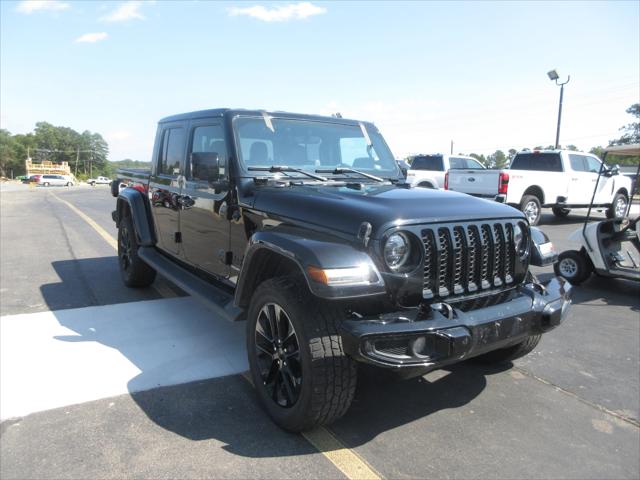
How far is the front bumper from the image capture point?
2.43m

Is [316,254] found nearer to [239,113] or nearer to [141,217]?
[239,113]

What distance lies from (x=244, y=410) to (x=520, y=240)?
7.11 feet

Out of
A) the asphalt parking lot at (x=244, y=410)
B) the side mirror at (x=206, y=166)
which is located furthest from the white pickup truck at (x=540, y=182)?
the side mirror at (x=206, y=166)

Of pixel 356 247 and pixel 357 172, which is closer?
pixel 356 247

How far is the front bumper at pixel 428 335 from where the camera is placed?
2.43 meters

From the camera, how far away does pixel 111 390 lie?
11.2 feet

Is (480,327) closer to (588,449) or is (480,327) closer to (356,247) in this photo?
(356,247)

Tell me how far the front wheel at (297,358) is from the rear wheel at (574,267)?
536 centimetres

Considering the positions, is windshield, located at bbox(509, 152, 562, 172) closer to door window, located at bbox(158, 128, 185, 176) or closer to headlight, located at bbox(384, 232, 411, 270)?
door window, located at bbox(158, 128, 185, 176)

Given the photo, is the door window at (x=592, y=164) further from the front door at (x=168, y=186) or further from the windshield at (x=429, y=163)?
the front door at (x=168, y=186)

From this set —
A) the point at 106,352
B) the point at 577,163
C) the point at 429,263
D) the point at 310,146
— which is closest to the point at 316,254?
the point at 429,263

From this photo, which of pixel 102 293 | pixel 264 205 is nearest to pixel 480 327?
pixel 264 205

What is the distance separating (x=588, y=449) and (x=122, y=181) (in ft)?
20.3

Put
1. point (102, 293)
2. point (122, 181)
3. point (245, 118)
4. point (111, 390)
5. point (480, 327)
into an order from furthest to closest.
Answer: point (122, 181) < point (102, 293) < point (245, 118) < point (111, 390) < point (480, 327)
